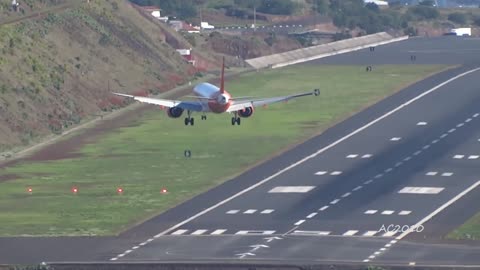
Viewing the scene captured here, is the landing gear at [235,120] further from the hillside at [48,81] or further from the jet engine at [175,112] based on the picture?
the hillside at [48,81]

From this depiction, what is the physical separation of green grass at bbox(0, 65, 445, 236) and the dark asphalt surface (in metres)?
2.37

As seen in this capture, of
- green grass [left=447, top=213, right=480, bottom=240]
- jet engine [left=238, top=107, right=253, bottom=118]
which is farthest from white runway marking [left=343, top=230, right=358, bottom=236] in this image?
jet engine [left=238, top=107, right=253, bottom=118]

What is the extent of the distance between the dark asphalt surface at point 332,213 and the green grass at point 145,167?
2.37m

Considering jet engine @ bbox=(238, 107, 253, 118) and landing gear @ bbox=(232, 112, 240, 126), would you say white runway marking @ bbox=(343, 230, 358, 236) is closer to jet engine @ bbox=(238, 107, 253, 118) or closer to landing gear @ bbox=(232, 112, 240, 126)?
jet engine @ bbox=(238, 107, 253, 118)

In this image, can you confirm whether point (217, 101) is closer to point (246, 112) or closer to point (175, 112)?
point (175, 112)

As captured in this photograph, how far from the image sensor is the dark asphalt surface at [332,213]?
99438 mm

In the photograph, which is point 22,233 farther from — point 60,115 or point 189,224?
point 60,115

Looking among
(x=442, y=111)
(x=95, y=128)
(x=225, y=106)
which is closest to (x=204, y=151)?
(x=225, y=106)

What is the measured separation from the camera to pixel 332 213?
115312mm

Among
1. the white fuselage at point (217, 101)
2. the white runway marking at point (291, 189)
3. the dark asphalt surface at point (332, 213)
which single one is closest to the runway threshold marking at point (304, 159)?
the dark asphalt surface at point (332, 213)

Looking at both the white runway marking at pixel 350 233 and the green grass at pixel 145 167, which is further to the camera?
the green grass at pixel 145 167

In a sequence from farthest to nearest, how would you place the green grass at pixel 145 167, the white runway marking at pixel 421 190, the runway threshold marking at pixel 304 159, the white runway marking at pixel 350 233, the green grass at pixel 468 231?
the white runway marking at pixel 421 190 → the green grass at pixel 145 167 → the runway threshold marking at pixel 304 159 → the white runway marking at pixel 350 233 → the green grass at pixel 468 231

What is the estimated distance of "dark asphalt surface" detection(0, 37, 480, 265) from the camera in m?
99.4

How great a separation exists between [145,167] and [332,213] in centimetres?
2730
